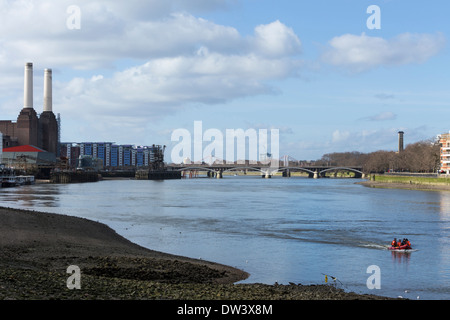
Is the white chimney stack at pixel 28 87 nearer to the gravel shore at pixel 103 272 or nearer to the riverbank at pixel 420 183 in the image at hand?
the riverbank at pixel 420 183

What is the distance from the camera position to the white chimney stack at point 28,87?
18238 centimetres

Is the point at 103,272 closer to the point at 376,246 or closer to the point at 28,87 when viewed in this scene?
the point at 376,246

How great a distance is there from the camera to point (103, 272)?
21734 millimetres

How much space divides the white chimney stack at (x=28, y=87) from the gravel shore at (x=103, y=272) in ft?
508

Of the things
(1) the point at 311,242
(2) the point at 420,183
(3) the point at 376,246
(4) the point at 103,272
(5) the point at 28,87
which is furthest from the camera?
(5) the point at 28,87

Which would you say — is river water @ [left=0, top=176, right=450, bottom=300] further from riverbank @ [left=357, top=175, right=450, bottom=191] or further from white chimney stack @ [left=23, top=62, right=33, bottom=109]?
white chimney stack @ [left=23, top=62, right=33, bottom=109]

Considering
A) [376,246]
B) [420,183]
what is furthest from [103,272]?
[420,183]

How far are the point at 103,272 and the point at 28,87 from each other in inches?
7262

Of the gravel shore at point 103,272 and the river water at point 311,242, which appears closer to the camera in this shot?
the gravel shore at point 103,272

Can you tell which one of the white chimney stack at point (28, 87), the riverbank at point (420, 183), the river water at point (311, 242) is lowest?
the river water at point (311, 242)

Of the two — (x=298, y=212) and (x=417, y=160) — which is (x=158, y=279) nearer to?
(x=298, y=212)

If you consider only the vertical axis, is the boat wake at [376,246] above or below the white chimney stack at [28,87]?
below

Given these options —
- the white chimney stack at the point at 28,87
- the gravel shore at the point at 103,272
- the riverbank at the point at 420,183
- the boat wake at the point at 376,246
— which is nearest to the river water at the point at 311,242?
the boat wake at the point at 376,246
